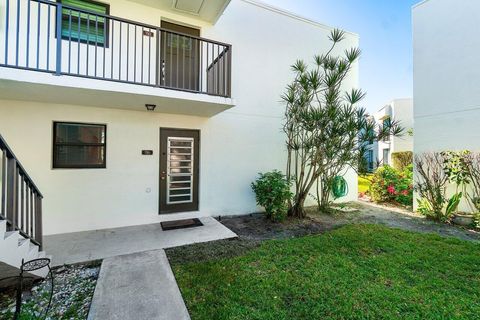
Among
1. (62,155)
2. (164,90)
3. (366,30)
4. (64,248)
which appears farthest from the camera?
(366,30)

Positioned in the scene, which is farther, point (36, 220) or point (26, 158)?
point (26, 158)

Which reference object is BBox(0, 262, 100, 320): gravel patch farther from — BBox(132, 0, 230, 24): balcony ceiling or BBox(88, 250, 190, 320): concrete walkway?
BBox(132, 0, 230, 24): balcony ceiling

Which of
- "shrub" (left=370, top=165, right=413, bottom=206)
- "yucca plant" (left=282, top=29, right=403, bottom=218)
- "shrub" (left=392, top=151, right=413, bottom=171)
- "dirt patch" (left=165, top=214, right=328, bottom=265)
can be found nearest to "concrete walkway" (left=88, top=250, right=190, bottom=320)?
"dirt patch" (left=165, top=214, right=328, bottom=265)

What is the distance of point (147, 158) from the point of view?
5.77 m

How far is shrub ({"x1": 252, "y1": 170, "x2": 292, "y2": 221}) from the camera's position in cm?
604

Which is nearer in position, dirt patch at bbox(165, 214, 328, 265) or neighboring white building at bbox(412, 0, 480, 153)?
dirt patch at bbox(165, 214, 328, 265)

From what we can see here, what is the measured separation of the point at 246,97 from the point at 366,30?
630cm

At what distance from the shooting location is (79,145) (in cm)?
516

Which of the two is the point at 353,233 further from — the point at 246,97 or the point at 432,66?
the point at 432,66

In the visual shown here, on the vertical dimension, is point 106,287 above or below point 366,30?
below

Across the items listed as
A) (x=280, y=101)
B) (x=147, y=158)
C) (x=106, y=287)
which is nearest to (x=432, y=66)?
(x=280, y=101)

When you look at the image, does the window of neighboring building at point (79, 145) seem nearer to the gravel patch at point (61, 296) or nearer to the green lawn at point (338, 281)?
Answer: the gravel patch at point (61, 296)

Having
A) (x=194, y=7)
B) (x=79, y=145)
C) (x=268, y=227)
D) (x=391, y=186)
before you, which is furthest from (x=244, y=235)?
(x=391, y=186)

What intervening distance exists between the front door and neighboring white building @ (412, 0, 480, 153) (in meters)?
7.47
